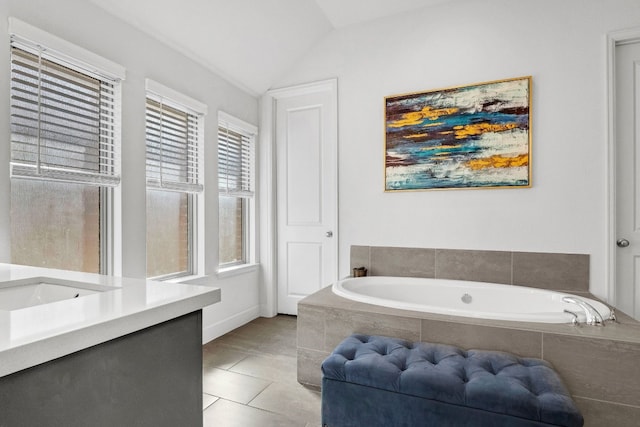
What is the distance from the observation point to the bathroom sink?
110cm

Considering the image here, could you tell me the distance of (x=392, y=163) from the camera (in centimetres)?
311

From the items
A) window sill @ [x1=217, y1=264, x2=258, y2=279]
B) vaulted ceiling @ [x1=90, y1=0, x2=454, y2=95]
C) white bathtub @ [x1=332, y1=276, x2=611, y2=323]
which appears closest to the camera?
white bathtub @ [x1=332, y1=276, x2=611, y2=323]

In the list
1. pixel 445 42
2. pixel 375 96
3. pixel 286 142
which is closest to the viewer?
pixel 445 42

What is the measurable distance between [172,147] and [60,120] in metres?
0.83

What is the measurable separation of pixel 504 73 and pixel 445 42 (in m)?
0.55

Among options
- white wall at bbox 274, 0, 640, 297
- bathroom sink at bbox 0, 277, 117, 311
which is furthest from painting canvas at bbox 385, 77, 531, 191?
bathroom sink at bbox 0, 277, 117, 311

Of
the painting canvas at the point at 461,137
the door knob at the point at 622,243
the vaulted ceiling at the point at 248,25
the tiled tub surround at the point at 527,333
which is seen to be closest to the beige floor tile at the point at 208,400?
the tiled tub surround at the point at 527,333

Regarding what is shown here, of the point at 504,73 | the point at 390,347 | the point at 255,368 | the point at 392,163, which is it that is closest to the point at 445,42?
the point at 504,73

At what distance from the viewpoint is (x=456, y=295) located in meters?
2.71

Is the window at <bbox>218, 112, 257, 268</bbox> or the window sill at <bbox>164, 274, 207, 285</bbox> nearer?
the window sill at <bbox>164, 274, 207, 285</bbox>

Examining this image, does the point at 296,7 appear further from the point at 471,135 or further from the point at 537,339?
the point at 537,339

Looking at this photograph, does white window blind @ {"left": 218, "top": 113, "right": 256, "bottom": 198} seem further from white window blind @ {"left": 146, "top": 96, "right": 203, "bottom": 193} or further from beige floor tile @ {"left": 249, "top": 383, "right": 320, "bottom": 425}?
beige floor tile @ {"left": 249, "top": 383, "right": 320, "bottom": 425}

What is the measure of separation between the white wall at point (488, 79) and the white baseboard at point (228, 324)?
101 cm

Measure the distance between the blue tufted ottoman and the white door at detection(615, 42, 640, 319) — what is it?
4.81 feet
